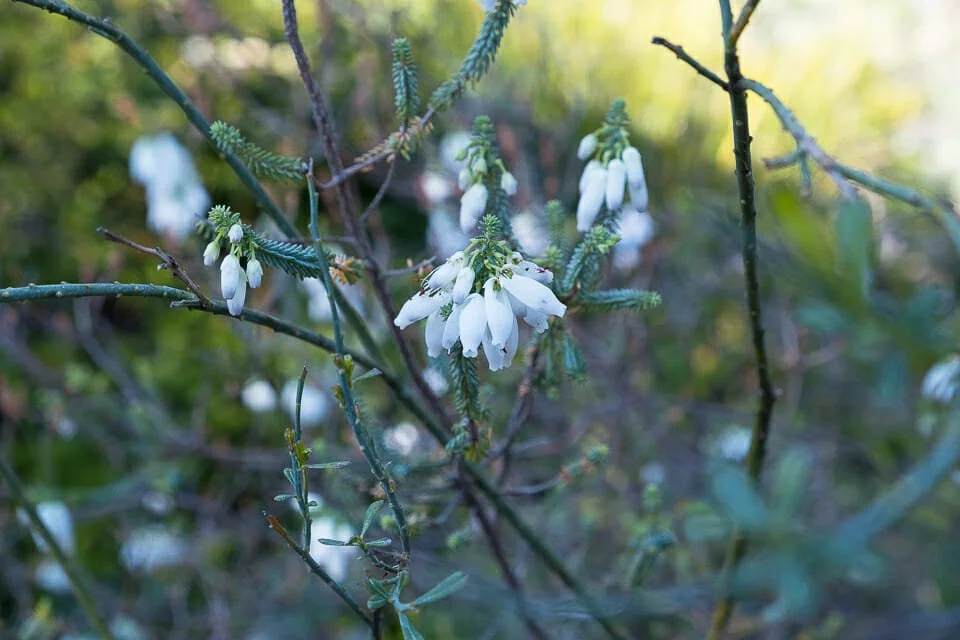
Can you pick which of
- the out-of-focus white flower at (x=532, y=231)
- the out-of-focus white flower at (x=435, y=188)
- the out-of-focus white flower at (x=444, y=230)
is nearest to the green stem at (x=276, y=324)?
the out-of-focus white flower at (x=532, y=231)

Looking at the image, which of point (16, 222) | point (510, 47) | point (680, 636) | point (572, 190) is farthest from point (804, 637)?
point (16, 222)

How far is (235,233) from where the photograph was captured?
974 millimetres

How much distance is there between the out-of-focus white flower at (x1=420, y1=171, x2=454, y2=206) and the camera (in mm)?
2953

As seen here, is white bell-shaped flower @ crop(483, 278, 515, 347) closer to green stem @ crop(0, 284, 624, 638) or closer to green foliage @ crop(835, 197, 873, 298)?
green stem @ crop(0, 284, 624, 638)

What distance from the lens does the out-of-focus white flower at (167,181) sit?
3078mm

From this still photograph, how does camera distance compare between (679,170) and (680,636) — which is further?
(679,170)

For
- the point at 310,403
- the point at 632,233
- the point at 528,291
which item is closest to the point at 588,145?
the point at 528,291

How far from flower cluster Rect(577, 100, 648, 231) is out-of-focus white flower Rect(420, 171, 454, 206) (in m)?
1.67

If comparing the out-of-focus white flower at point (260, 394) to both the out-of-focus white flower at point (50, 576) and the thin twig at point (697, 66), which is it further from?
the thin twig at point (697, 66)

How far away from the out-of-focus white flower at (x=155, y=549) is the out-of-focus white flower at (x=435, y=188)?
1.43 metres

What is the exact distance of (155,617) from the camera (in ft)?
10.00

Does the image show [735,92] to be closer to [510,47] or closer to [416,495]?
[416,495]

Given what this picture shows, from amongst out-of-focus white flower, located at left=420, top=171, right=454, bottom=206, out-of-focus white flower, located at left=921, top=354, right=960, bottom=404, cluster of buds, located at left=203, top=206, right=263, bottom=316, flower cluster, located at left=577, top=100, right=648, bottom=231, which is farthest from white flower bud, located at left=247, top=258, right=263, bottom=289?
out-of-focus white flower, located at left=420, top=171, right=454, bottom=206

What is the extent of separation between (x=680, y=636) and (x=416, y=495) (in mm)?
1346
